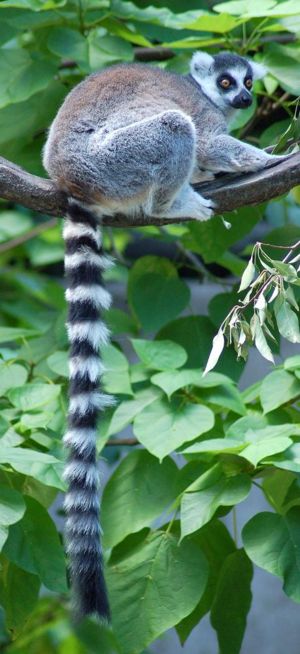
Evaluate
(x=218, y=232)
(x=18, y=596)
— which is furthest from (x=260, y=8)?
(x=18, y=596)

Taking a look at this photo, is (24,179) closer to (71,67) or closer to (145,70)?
(145,70)

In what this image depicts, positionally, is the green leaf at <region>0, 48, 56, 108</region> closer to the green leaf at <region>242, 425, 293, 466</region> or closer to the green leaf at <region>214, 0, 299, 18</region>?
the green leaf at <region>214, 0, 299, 18</region>

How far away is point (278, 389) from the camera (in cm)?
287

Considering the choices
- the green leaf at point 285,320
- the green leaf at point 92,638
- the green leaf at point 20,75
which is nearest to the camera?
the green leaf at point 92,638

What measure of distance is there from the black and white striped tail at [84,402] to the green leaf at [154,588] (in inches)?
9.6

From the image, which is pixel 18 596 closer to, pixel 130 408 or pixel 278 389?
pixel 130 408

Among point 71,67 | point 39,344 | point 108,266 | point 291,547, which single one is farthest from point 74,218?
point 71,67

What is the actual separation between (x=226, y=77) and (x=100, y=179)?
107 centimetres

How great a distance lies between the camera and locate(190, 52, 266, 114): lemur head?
3570 mm

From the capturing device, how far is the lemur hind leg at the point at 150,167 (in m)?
2.89

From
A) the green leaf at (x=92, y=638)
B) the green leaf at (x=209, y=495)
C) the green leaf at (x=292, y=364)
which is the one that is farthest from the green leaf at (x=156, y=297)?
the green leaf at (x=92, y=638)

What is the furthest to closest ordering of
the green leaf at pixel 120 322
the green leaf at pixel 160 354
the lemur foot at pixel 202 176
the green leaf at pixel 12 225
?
1. the green leaf at pixel 12 225
2. the green leaf at pixel 120 322
3. the lemur foot at pixel 202 176
4. the green leaf at pixel 160 354

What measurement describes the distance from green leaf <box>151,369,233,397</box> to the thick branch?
1.71 feet

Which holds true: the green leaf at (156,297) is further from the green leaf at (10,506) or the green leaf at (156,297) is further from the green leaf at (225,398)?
the green leaf at (10,506)
